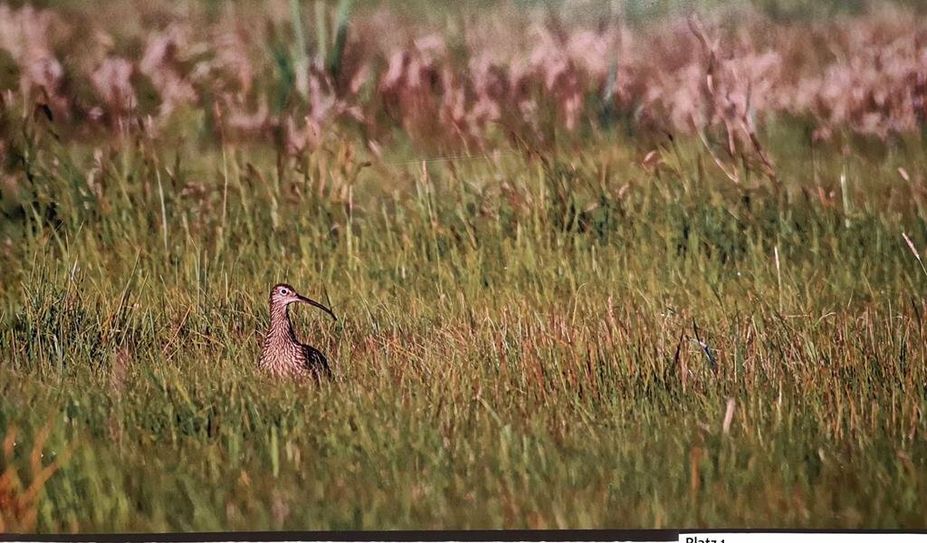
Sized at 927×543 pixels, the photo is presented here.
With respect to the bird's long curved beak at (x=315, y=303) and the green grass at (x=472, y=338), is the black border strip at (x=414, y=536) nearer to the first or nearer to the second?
the green grass at (x=472, y=338)

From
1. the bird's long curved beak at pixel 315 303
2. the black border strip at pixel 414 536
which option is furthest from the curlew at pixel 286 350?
the black border strip at pixel 414 536

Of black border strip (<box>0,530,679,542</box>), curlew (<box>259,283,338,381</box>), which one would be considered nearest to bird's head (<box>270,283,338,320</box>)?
curlew (<box>259,283,338,381</box>)

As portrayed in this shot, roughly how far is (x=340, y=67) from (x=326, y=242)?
1.84 feet

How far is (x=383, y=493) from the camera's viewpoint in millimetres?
3572

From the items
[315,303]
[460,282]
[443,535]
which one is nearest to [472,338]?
[460,282]

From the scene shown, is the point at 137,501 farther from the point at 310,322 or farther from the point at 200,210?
the point at 200,210

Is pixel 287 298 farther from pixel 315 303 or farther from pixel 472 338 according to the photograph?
pixel 472 338

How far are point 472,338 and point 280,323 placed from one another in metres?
0.56

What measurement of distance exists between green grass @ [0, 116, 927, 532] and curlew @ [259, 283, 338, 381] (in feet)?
0.19

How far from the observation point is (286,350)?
397 cm

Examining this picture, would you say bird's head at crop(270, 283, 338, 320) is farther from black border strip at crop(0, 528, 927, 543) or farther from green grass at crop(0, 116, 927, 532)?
black border strip at crop(0, 528, 927, 543)

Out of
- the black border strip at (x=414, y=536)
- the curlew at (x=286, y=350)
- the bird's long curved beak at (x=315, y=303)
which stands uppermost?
the bird's long curved beak at (x=315, y=303)

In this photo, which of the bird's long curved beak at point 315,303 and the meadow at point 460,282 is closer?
the meadow at point 460,282

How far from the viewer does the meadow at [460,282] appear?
3633 mm
